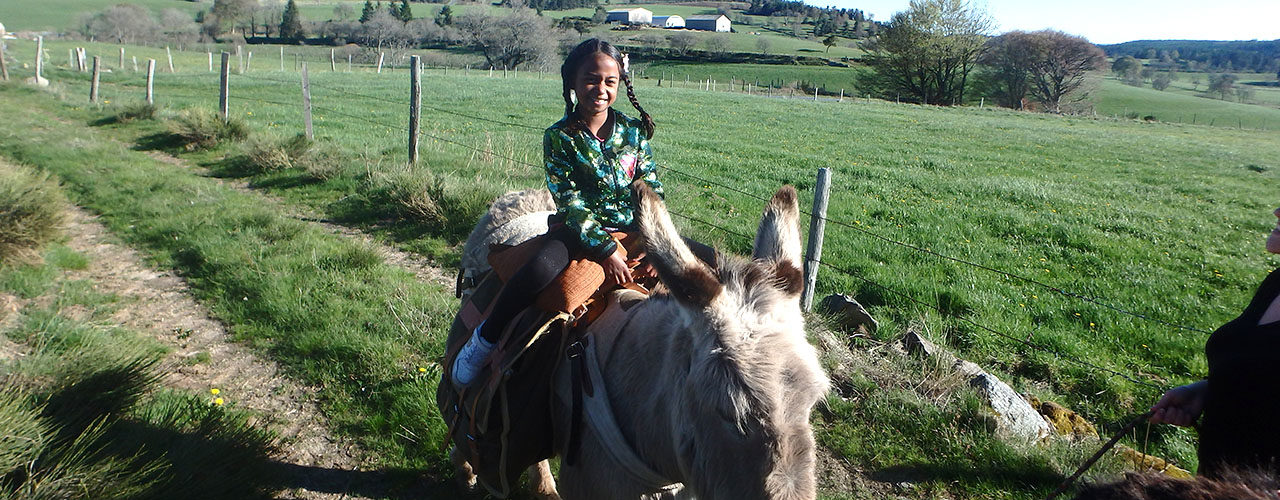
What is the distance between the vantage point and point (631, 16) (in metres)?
119

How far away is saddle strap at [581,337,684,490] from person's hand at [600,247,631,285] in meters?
0.38

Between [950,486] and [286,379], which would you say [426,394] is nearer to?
[286,379]

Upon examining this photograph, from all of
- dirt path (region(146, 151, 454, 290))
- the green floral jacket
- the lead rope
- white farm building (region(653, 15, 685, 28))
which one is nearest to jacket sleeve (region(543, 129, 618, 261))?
the green floral jacket

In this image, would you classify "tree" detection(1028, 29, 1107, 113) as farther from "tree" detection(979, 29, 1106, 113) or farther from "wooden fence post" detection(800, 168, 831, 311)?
"wooden fence post" detection(800, 168, 831, 311)

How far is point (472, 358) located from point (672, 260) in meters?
1.36

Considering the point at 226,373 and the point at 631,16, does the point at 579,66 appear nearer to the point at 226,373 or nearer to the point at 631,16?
the point at 226,373

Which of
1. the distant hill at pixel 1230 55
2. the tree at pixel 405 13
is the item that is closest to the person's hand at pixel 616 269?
the tree at pixel 405 13

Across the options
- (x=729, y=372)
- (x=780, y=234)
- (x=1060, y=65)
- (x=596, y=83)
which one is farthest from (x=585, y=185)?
(x=1060, y=65)

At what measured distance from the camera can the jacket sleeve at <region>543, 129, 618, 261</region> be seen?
2.44 meters

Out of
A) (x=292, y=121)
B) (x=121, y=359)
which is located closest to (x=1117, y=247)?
(x=121, y=359)

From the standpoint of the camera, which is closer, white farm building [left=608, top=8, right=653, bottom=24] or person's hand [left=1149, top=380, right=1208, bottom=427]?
person's hand [left=1149, top=380, right=1208, bottom=427]

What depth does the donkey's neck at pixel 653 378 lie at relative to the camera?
1815mm

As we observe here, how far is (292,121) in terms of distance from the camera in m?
16.3

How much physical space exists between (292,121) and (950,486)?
56.5 feet
